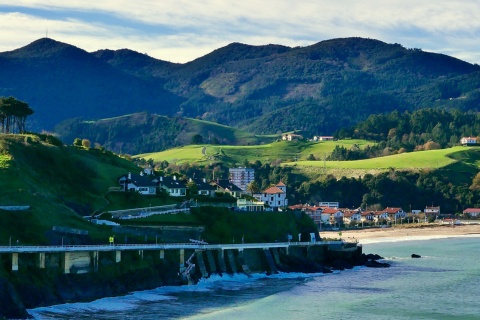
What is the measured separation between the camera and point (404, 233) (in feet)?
602

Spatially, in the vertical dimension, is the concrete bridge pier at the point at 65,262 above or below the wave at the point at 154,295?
above

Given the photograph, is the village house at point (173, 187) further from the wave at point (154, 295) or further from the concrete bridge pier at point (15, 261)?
the concrete bridge pier at point (15, 261)

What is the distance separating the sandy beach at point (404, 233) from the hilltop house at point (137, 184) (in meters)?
52.8

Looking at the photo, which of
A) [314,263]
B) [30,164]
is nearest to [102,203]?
[30,164]

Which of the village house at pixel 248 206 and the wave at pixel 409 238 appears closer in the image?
the village house at pixel 248 206

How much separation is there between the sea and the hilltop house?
76.6ft

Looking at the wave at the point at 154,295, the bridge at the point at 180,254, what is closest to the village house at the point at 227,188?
the bridge at the point at 180,254

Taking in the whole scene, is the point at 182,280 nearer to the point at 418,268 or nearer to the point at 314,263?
the point at 314,263

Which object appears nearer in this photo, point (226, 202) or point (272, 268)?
point (272, 268)

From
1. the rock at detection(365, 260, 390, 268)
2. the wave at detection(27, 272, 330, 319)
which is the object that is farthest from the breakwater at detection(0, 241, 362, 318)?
the rock at detection(365, 260, 390, 268)

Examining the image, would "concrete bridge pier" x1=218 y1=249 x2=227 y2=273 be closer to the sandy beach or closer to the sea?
the sea

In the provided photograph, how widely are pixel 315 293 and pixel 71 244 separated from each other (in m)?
23.8

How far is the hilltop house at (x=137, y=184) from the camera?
391ft

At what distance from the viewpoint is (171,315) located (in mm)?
74812
